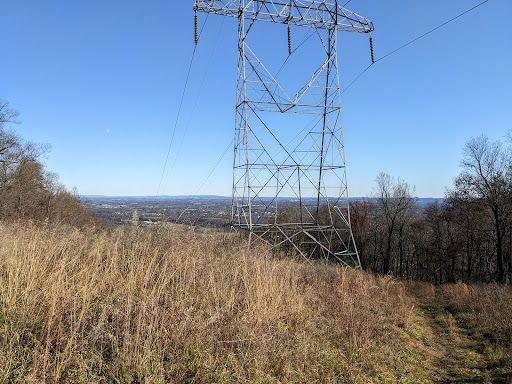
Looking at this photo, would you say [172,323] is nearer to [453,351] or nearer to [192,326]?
[192,326]

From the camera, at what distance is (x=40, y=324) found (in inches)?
142

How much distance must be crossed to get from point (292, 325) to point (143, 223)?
432 cm

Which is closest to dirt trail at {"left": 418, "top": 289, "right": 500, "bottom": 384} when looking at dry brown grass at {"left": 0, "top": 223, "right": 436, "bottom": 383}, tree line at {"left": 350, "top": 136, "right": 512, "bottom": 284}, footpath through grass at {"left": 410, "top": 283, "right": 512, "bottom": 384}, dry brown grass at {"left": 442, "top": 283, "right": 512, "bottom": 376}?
footpath through grass at {"left": 410, "top": 283, "right": 512, "bottom": 384}

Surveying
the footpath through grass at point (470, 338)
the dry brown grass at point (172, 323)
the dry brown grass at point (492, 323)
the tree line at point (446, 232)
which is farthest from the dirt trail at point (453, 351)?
the tree line at point (446, 232)

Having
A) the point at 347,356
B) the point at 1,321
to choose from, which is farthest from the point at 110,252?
the point at 347,356

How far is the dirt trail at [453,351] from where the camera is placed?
4.89 m

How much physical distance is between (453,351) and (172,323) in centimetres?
548

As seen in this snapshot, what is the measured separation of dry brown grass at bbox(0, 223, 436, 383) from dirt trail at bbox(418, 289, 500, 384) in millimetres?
428

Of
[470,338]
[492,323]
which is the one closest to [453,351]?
[470,338]

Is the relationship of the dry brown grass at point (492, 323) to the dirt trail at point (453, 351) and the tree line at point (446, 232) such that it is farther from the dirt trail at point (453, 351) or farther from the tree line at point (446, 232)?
the tree line at point (446, 232)

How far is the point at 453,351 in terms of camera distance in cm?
619

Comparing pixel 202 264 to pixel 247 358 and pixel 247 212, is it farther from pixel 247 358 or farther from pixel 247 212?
pixel 247 212

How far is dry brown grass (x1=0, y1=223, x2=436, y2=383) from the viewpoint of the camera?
125 inches

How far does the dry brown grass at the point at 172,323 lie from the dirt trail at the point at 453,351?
428mm
